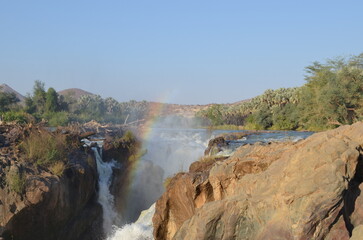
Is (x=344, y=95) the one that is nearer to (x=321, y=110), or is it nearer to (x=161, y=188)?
(x=321, y=110)

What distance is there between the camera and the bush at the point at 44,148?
14.8m

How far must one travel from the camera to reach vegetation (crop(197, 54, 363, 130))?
4072 centimetres

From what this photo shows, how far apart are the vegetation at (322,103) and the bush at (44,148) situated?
29.0 m

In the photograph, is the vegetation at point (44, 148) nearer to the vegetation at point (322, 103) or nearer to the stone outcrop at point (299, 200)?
the stone outcrop at point (299, 200)

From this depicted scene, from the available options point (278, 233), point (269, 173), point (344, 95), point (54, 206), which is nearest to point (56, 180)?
point (54, 206)

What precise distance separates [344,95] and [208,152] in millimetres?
24927

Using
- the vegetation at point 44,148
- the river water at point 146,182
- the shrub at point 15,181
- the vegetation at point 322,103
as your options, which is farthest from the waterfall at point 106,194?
the vegetation at point 322,103

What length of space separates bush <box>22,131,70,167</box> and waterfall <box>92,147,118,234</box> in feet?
7.76

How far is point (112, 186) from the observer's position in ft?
60.7

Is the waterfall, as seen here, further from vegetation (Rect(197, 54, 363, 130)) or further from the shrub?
vegetation (Rect(197, 54, 363, 130))

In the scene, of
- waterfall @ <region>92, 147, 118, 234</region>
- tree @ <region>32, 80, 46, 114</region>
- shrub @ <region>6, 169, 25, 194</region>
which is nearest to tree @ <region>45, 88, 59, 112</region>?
tree @ <region>32, 80, 46, 114</region>

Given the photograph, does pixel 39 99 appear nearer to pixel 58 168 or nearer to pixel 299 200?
pixel 58 168

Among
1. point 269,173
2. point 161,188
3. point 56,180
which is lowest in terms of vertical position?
point 161,188

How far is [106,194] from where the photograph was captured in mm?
17703
